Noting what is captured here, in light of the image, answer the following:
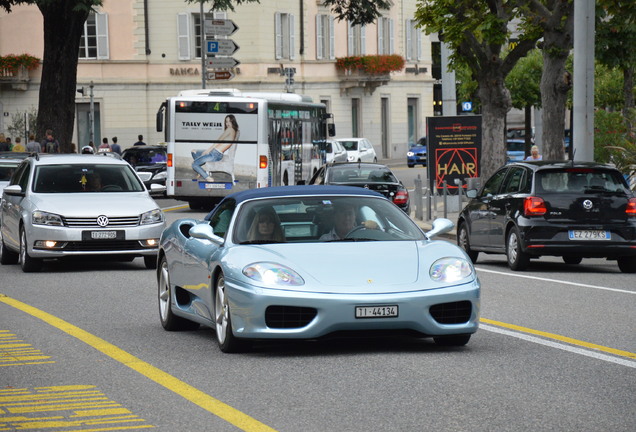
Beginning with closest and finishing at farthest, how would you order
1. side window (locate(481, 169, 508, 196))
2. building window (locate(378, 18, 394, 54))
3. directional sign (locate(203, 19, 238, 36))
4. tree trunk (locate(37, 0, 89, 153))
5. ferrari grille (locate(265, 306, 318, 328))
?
ferrari grille (locate(265, 306, 318, 328)), side window (locate(481, 169, 508, 196)), tree trunk (locate(37, 0, 89, 153)), directional sign (locate(203, 19, 238, 36)), building window (locate(378, 18, 394, 54))

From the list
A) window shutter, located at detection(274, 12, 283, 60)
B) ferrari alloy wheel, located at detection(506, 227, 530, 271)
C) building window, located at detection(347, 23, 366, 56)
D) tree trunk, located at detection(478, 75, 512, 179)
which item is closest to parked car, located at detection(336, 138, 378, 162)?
window shutter, located at detection(274, 12, 283, 60)

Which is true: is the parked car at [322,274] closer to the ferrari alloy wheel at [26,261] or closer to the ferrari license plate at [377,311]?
the ferrari license plate at [377,311]

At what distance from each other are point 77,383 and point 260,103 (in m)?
27.7

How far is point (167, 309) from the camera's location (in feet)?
40.5

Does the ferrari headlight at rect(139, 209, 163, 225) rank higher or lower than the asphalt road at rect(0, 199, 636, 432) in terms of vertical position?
higher

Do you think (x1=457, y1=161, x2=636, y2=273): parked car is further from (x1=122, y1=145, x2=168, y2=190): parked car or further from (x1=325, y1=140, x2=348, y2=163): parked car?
(x1=325, y1=140, x2=348, y2=163): parked car

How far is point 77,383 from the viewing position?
9234 millimetres

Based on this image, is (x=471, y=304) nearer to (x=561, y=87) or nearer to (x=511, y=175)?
(x=511, y=175)

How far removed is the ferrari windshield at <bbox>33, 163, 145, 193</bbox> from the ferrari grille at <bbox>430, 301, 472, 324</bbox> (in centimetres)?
1071

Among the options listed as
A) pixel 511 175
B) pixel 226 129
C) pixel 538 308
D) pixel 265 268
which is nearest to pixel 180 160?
pixel 226 129

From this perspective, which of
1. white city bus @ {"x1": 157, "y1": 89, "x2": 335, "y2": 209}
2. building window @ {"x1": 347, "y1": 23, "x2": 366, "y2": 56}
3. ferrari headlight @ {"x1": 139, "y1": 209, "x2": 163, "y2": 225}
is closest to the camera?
ferrari headlight @ {"x1": 139, "y1": 209, "x2": 163, "y2": 225}

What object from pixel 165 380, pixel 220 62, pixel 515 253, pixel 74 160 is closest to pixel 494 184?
pixel 515 253

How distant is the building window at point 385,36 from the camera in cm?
7750

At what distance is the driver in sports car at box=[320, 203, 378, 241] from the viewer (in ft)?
36.4
